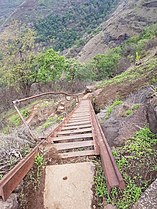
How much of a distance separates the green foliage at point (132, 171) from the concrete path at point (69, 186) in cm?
13

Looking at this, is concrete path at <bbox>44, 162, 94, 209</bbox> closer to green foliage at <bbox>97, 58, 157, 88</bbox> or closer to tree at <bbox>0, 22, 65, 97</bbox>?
green foliage at <bbox>97, 58, 157, 88</bbox>

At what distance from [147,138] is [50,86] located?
822 inches

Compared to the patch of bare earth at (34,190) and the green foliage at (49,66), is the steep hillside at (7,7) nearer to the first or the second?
the green foliage at (49,66)

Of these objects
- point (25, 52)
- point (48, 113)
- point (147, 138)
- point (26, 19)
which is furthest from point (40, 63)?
point (26, 19)

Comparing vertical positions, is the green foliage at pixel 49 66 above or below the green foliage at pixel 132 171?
above

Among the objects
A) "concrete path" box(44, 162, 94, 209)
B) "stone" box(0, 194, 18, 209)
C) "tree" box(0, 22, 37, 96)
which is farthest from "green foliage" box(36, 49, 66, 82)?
"stone" box(0, 194, 18, 209)

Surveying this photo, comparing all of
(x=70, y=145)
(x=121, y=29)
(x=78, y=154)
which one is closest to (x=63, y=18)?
(x=121, y=29)

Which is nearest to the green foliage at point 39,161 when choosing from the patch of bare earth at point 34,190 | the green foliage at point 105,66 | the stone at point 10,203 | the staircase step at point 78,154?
the patch of bare earth at point 34,190

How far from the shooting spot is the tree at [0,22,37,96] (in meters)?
22.4

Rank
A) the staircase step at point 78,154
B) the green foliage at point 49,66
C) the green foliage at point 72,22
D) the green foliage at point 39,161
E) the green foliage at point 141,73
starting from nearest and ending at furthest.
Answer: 1. the green foliage at point 39,161
2. the staircase step at point 78,154
3. the green foliage at point 141,73
4. the green foliage at point 49,66
5. the green foliage at point 72,22

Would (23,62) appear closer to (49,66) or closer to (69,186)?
(49,66)

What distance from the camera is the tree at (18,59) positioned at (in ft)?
73.4

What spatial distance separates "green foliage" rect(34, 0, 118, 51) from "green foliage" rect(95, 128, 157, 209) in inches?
2287

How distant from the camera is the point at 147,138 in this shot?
4.04 meters
